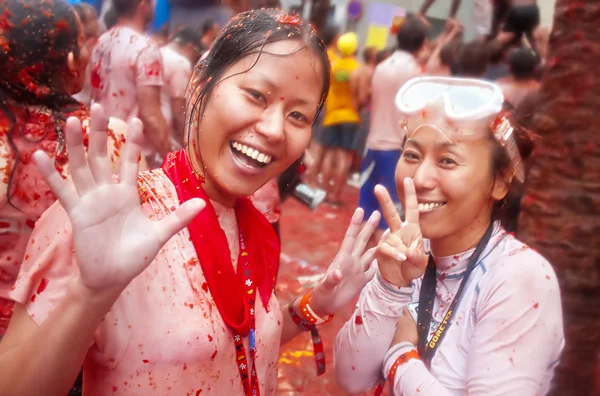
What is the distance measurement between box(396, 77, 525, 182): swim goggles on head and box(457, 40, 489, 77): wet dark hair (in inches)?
127

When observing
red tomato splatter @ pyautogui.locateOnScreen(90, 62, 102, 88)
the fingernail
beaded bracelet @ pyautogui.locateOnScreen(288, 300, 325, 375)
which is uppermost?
the fingernail

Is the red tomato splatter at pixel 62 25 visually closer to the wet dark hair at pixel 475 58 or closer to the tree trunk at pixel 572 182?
the tree trunk at pixel 572 182

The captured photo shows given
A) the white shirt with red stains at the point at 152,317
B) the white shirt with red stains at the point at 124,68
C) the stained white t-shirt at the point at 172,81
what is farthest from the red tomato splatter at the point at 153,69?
the white shirt with red stains at the point at 152,317

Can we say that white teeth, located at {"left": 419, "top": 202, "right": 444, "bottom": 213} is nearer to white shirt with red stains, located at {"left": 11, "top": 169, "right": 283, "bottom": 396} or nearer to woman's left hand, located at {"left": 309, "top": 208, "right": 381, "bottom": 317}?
woman's left hand, located at {"left": 309, "top": 208, "right": 381, "bottom": 317}

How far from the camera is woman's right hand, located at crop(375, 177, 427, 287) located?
163 centimetres

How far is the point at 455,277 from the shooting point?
1.81 m

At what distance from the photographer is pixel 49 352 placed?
1.13 meters

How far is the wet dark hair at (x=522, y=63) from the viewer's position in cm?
454

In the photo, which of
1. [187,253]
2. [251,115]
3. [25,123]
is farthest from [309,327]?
[25,123]

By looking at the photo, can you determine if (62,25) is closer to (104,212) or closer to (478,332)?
(104,212)

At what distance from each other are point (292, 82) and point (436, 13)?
11.7 meters

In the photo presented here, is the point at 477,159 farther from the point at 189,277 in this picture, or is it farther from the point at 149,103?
the point at 149,103

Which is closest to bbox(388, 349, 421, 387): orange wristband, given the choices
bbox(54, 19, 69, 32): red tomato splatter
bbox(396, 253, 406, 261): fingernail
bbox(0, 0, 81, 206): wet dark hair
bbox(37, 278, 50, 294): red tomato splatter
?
bbox(396, 253, 406, 261): fingernail

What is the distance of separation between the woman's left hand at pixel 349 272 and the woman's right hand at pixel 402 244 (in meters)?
0.07
